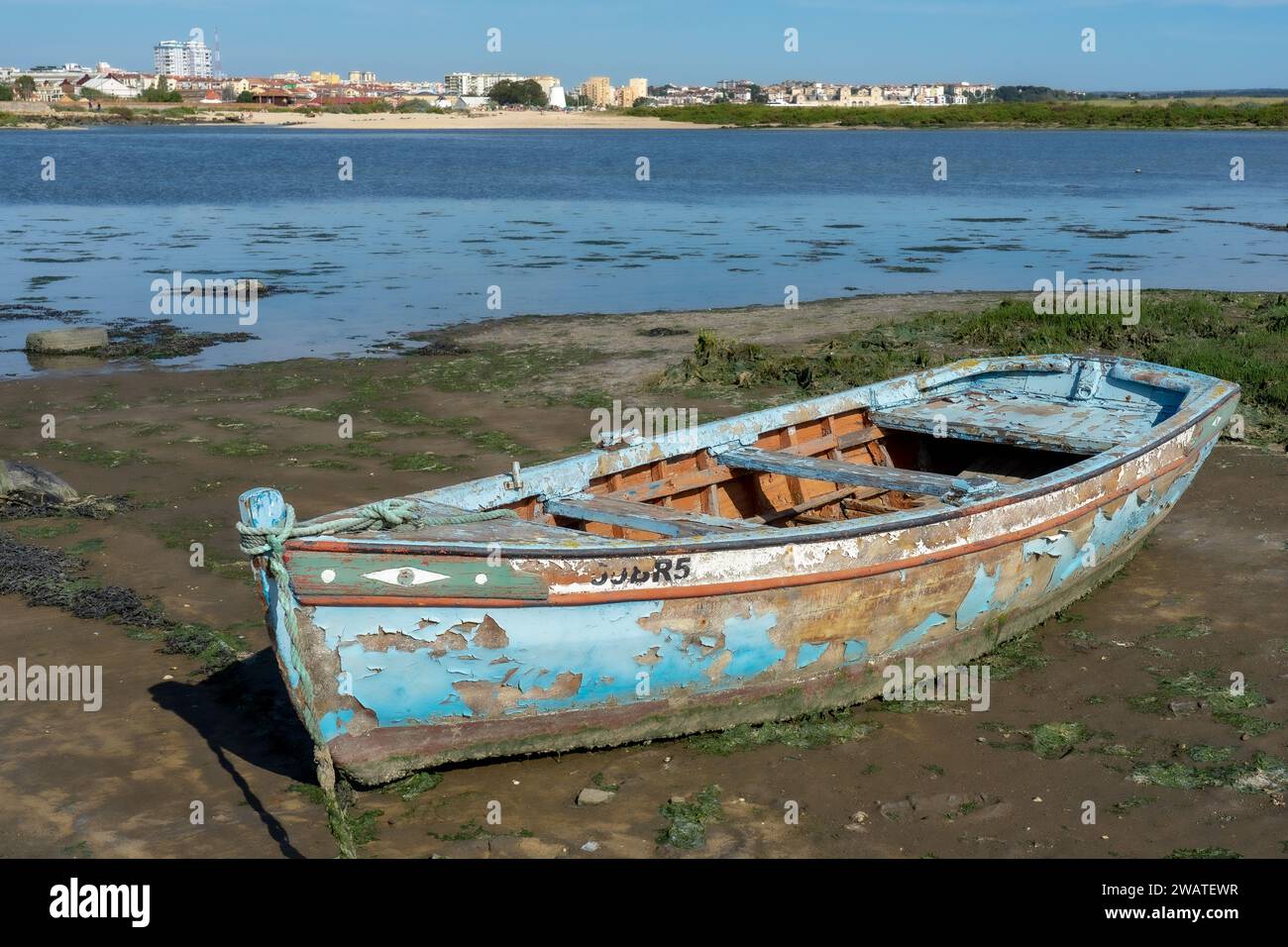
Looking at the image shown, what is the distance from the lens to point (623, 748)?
6508 mm

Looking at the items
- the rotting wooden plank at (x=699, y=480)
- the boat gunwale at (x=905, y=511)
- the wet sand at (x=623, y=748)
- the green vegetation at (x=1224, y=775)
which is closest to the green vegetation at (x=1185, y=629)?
the wet sand at (x=623, y=748)

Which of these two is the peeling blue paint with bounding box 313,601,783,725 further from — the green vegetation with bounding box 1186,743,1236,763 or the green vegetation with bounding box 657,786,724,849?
the green vegetation with bounding box 1186,743,1236,763

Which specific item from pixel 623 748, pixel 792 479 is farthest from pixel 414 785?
pixel 792 479

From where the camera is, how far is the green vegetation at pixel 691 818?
18.8ft

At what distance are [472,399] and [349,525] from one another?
844 centimetres

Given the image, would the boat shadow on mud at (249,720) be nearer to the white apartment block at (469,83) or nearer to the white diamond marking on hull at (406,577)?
the white diamond marking on hull at (406,577)

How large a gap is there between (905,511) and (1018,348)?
9231 millimetres

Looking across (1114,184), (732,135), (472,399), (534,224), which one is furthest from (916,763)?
(732,135)

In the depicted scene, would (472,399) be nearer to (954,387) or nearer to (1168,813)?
(954,387)

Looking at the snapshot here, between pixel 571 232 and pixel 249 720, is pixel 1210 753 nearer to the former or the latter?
pixel 249 720

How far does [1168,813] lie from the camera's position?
5.97m

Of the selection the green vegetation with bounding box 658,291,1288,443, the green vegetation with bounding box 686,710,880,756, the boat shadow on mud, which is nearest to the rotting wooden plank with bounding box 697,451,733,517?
the green vegetation with bounding box 686,710,880,756

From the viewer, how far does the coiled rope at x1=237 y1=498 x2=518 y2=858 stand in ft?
17.9

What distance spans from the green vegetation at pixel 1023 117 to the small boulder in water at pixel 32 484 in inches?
3939
